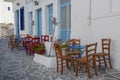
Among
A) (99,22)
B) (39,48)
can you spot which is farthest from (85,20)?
(39,48)

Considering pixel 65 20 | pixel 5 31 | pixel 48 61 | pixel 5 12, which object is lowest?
pixel 48 61

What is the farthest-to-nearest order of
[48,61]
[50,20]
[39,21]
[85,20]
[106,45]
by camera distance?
1. [39,21]
2. [50,20]
3. [85,20]
4. [48,61]
5. [106,45]

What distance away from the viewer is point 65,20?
9.33 meters

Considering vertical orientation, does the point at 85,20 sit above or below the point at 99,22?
above

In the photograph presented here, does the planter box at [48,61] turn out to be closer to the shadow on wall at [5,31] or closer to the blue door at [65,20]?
the blue door at [65,20]

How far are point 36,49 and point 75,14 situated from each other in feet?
6.97

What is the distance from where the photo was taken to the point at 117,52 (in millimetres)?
5922

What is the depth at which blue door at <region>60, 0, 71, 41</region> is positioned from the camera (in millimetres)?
8992

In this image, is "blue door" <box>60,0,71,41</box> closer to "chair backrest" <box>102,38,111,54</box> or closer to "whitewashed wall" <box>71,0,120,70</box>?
"whitewashed wall" <box>71,0,120,70</box>

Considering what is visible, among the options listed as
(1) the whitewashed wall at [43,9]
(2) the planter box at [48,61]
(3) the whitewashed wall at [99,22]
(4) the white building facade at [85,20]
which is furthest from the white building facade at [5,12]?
(2) the planter box at [48,61]

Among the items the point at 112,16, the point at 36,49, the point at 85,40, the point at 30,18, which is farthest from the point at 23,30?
the point at 112,16

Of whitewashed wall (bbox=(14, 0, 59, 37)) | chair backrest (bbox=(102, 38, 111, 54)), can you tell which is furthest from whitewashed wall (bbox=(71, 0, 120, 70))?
whitewashed wall (bbox=(14, 0, 59, 37))

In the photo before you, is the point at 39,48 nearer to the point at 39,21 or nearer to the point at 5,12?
the point at 39,21

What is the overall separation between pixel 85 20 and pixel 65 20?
6.87ft
